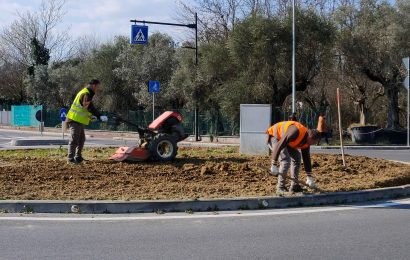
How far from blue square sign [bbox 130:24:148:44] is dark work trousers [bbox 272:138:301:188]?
676 inches

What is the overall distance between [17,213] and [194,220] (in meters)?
2.60

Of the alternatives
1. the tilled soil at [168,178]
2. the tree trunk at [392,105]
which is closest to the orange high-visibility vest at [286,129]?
the tilled soil at [168,178]

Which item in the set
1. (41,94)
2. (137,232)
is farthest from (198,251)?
(41,94)

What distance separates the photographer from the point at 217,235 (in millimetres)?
6855

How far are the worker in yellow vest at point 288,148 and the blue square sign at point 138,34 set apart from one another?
17.0 metres

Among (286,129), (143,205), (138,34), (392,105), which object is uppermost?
(138,34)

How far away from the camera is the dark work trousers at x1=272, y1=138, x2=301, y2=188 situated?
30.0 feet

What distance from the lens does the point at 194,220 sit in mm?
7703

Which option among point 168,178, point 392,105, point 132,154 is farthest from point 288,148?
point 392,105

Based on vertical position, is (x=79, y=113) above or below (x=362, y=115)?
below

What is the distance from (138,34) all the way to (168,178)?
1603cm

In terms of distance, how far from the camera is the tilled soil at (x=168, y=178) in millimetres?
9000

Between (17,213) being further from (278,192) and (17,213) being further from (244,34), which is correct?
(244,34)

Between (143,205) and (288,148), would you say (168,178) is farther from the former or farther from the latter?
(288,148)
